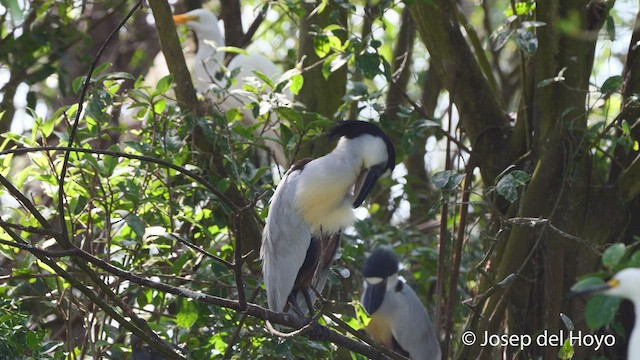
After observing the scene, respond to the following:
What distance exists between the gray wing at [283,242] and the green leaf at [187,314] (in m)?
0.39

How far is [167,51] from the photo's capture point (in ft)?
11.8

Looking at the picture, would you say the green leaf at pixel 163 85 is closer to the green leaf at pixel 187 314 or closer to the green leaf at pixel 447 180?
the green leaf at pixel 187 314

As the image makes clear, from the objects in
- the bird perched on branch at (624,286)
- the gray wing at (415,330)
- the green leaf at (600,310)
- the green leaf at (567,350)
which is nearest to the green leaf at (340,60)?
the green leaf at (567,350)

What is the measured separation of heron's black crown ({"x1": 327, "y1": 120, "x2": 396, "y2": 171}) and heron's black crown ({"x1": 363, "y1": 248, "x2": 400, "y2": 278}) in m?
1.23

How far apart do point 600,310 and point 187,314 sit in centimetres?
181

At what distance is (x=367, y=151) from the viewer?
3.30 meters

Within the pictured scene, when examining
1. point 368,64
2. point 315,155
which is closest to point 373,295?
point 315,155

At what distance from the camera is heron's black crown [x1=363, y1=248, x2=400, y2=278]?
180 inches

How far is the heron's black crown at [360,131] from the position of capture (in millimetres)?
3303

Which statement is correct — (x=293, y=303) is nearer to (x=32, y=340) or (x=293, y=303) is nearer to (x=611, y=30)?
(x=32, y=340)

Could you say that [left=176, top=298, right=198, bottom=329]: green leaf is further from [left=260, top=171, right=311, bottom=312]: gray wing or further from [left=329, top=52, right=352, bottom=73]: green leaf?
[left=329, top=52, right=352, bottom=73]: green leaf

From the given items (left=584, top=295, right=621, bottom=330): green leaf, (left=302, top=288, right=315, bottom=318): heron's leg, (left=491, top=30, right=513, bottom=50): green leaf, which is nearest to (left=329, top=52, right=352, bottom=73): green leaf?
(left=491, top=30, right=513, bottom=50): green leaf

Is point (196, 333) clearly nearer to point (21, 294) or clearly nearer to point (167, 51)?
point (21, 294)

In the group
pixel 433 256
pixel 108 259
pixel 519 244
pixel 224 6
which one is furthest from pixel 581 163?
pixel 224 6
